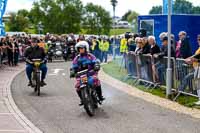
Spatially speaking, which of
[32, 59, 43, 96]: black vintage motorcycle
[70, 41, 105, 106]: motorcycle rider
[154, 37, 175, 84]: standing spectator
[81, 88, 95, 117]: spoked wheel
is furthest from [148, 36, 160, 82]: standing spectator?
[81, 88, 95, 117]: spoked wheel

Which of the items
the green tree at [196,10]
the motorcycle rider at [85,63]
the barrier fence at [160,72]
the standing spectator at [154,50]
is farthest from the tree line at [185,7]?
the motorcycle rider at [85,63]

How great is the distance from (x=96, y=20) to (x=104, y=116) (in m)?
77.5

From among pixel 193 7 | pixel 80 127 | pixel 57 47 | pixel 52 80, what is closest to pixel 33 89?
pixel 52 80

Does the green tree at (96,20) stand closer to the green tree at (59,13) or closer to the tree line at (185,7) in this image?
the green tree at (59,13)

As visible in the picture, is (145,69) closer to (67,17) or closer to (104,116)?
(104,116)

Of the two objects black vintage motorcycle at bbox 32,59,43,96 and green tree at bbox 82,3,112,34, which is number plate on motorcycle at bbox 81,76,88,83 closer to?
black vintage motorcycle at bbox 32,59,43,96

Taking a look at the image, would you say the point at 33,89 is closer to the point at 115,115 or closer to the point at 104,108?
the point at 104,108

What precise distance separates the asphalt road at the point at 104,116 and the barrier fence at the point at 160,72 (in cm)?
113

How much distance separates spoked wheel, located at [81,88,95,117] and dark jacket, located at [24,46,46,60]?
5.29 m

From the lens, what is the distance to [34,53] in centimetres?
1783

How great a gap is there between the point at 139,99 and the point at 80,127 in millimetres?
4868

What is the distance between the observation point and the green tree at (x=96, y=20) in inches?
3502

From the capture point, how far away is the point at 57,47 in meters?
41.6

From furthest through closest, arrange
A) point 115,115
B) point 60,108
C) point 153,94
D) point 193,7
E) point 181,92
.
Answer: point 193,7 → point 153,94 → point 181,92 → point 60,108 → point 115,115
